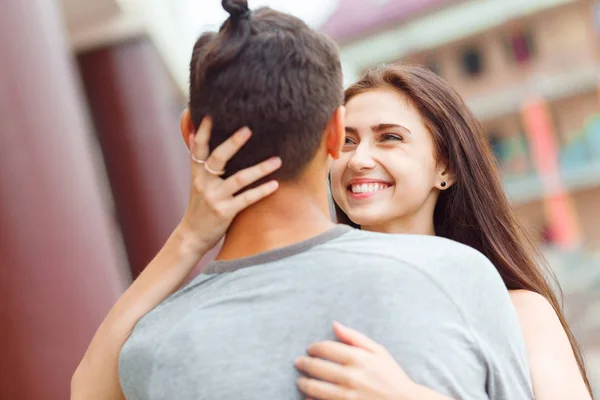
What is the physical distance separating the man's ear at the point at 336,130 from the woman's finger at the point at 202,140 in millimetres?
192

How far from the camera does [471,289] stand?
1244 mm

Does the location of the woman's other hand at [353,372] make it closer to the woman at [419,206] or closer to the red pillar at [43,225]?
the woman at [419,206]

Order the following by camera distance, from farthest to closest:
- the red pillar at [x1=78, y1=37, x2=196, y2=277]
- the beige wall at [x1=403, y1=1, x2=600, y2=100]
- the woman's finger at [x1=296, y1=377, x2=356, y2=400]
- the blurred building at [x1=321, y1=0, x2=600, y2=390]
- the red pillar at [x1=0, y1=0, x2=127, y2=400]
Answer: the blurred building at [x1=321, y1=0, x2=600, y2=390] < the beige wall at [x1=403, y1=1, x2=600, y2=100] < the red pillar at [x1=78, y1=37, x2=196, y2=277] < the red pillar at [x1=0, y1=0, x2=127, y2=400] < the woman's finger at [x1=296, y1=377, x2=356, y2=400]

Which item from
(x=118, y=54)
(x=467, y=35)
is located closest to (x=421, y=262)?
(x=118, y=54)

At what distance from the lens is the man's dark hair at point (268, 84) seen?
1277 mm

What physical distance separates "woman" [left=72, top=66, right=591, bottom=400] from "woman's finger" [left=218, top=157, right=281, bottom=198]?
111 millimetres

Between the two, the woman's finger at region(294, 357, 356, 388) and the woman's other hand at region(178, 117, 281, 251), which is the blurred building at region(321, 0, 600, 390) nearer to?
the woman's other hand at region(178, 117, 281, 251)

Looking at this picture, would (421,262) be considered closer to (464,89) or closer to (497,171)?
(497,171)

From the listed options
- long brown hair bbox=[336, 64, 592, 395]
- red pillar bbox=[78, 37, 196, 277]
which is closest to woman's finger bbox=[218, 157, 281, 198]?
long brown hair bbox=[336, 64, 592, 395]

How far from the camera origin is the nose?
1899 millimetres

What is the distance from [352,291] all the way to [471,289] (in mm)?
183

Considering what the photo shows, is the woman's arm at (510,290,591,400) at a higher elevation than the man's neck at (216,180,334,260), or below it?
below

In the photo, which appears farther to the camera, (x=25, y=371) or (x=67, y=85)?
(x=67, y=85)

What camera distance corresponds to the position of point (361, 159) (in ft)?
6.23
